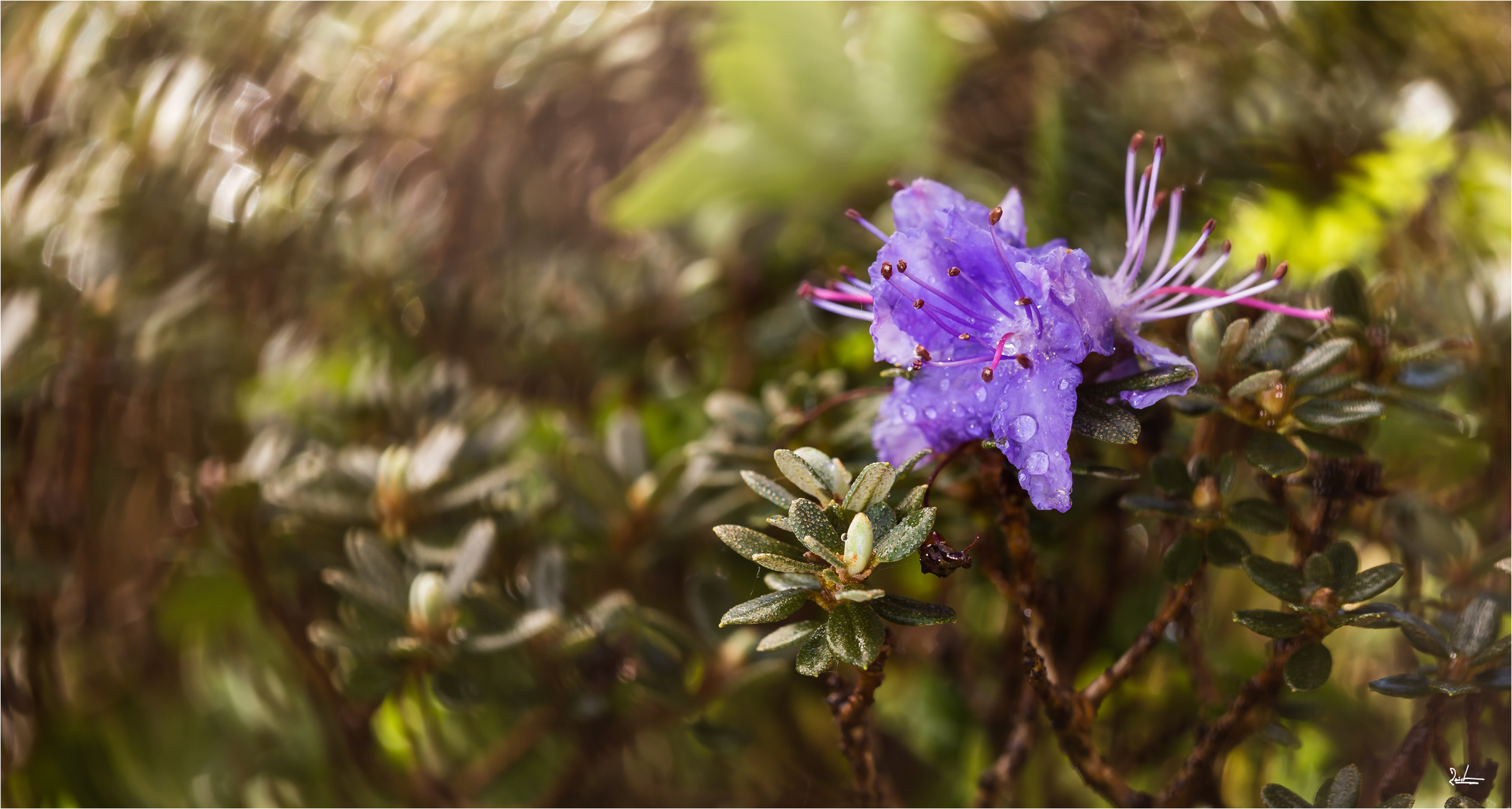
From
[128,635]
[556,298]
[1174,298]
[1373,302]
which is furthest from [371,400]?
[1373,302]

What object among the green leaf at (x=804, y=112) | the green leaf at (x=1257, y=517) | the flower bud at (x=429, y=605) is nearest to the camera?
the green leaf at (x=1257, y=517)

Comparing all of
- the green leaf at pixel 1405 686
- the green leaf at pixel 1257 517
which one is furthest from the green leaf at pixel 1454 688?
the green leaf at pixel 1257 517

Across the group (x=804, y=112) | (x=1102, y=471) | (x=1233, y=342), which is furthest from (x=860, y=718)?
(x=804, y=112)

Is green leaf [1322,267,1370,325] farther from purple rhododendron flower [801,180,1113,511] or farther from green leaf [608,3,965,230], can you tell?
green leaf [608,3,965,230]

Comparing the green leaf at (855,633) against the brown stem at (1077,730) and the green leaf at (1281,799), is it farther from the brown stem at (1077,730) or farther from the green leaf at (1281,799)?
the green leaf at (1281,799)

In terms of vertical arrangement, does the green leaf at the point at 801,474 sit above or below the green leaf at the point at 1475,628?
above

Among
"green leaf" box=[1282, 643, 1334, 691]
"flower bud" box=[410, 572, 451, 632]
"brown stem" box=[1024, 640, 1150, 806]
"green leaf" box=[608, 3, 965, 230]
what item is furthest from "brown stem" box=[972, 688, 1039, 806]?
"green leaf" box=[608, 3, 965, 230]

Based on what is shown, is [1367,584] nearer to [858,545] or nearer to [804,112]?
[858,545]
